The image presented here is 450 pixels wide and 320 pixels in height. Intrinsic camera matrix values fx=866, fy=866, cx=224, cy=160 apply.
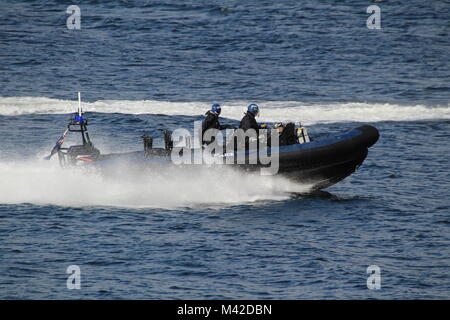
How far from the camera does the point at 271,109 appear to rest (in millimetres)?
26562

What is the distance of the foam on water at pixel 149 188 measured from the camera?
1708 cm

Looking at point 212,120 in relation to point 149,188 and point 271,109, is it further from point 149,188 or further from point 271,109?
point 271,109

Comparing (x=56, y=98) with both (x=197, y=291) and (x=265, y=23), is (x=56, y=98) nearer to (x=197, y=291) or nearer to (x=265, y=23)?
(x=265, y=23)

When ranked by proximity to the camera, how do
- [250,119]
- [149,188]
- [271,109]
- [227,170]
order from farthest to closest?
[271,109], [149,188], [227,170], [250,119]

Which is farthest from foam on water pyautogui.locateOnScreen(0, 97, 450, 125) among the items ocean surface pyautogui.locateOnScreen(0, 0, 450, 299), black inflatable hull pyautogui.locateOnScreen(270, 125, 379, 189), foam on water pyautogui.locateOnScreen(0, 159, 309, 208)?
foam on water pyautogui.locateOnScreen(0, 159, 309, 208)

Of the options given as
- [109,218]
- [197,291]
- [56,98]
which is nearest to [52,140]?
[56,98]

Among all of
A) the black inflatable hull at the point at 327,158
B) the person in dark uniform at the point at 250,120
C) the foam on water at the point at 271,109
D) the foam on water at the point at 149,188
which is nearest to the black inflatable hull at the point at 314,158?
the black inflatable hull at the point at 327,158

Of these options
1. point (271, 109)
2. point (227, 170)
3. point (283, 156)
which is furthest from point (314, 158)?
point (271, 109)

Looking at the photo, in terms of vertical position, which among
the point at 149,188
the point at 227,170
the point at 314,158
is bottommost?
the point at 149,188

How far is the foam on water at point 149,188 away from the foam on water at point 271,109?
7.93 metres

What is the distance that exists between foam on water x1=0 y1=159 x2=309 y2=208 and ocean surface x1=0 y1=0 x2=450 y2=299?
0.03 m

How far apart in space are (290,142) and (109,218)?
152 inches

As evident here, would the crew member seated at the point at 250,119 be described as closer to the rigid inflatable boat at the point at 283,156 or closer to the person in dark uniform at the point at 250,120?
the person in dark uniform at the point at 250,120

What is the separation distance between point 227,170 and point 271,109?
970 cm
